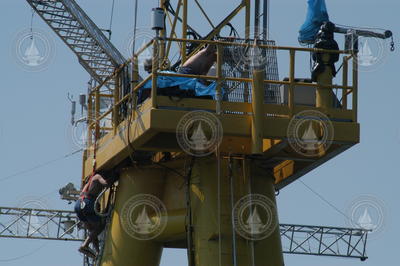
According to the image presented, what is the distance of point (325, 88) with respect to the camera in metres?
24.4

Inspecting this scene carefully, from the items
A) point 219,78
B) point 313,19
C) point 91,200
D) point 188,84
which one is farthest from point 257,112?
point 91,200

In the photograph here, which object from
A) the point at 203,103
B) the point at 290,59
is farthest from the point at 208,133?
the point at 290,59

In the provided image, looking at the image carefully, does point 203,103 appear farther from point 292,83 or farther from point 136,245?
point 136,245

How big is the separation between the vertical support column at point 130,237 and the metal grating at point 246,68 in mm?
2472

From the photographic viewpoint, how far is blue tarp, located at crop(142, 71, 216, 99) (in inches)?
928

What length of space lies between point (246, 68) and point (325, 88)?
1.49 m

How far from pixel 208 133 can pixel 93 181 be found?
3884mm

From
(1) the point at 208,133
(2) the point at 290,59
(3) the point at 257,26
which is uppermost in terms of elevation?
(3) the point at 257,26

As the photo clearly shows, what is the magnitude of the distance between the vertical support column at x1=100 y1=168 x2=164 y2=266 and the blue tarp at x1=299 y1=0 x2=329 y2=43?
144 inches

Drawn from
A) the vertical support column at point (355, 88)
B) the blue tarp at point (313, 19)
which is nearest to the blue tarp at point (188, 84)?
the blue tarp at point (313, 19)

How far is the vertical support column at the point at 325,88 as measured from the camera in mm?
24266

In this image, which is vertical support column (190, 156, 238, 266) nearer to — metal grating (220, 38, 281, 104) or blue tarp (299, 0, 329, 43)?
metal grating (220, 38, 281, 104)

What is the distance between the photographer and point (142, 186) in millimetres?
25875

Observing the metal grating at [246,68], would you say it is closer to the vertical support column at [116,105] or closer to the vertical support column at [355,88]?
the vertical support column at [355,88]
